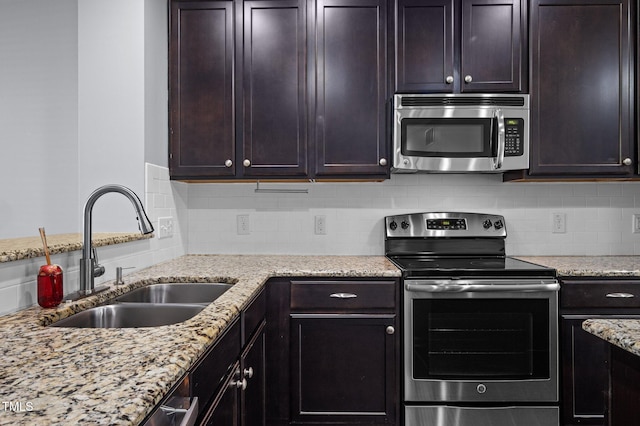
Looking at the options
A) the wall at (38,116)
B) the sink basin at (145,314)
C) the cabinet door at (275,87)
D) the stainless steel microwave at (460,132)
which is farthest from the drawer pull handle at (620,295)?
the wall at (38,116)

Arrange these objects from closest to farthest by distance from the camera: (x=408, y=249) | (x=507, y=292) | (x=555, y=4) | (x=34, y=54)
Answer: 1. (x=507, y=292)
2. (x=34, y=54)
3. (x=555, y=4)
4. (x=408, y=249)

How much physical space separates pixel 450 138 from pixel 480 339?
1.04 meters

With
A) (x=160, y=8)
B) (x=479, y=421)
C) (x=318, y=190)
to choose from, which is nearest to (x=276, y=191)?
(x=318, y=190)

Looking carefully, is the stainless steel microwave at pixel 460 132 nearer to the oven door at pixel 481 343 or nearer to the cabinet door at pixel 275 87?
the cabinet door at pixel 275 87

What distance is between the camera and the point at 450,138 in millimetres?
2205

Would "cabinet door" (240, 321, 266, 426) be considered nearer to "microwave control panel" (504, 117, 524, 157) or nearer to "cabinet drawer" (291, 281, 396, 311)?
"cabinet drawer" (291, 281, 396, 311)

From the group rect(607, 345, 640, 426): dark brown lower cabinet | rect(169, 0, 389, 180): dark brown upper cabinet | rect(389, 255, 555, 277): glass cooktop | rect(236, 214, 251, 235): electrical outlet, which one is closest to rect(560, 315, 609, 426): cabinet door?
rect(389, 255, 555, 277): glass cooktop

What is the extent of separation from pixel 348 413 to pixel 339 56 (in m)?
1.84

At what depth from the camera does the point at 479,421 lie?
1915 millimetres

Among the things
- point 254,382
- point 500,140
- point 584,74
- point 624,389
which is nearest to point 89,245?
point 254,382

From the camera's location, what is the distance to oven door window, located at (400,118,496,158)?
7.18ft

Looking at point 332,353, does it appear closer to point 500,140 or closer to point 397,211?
point 397,211

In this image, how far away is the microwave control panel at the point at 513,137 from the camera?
2178mm

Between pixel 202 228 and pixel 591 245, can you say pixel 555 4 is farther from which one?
pixel 202 228
